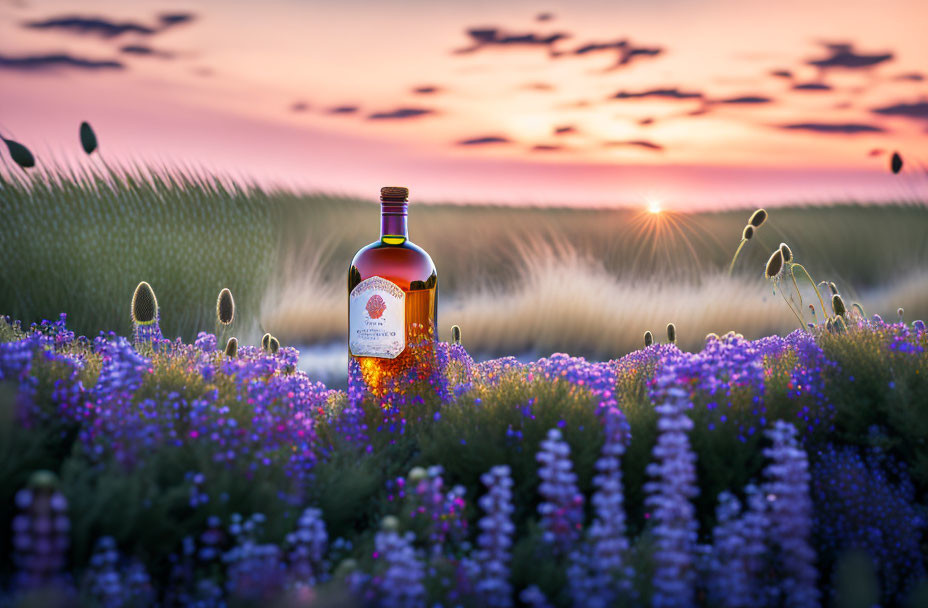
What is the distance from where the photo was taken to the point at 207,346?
421 cm

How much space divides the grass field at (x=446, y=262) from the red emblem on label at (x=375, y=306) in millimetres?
3322

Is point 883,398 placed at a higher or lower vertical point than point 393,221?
lower

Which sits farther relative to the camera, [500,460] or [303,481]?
[500,460]

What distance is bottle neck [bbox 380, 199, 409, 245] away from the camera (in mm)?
4062

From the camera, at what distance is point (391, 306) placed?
392 cm

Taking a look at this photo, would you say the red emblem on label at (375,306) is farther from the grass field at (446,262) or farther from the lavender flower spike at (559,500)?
the grass field at (446,262)

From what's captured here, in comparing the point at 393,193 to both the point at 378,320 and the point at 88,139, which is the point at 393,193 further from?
the point at 88,139

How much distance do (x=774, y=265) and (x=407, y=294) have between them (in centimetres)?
241

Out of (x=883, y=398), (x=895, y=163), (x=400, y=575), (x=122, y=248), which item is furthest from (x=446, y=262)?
(x=400, y=575)

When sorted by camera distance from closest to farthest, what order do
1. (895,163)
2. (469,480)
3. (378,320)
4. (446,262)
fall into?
(469,480) < (378,320) < (895,163) < (446,262)

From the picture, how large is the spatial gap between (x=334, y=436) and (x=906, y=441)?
257 centimetres

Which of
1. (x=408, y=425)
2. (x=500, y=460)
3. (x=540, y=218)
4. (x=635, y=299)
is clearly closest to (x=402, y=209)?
(x=408, y=425)

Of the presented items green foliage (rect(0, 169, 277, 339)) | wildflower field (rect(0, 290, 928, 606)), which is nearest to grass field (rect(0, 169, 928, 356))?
green foliage (rect(0, 169, 277, 339))

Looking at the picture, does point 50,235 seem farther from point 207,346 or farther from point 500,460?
point 500,460
